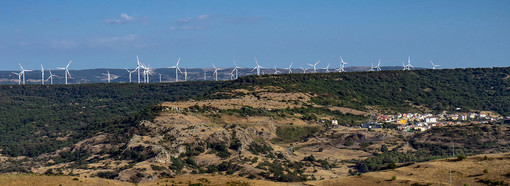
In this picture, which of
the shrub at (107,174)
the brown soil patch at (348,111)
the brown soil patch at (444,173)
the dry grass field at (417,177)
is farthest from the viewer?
the brown soil patch at (348,111)

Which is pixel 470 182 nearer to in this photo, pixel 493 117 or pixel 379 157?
pixel 379 157

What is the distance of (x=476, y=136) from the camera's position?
132 m

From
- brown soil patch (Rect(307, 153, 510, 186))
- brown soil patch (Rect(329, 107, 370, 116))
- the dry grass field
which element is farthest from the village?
the dry grass field

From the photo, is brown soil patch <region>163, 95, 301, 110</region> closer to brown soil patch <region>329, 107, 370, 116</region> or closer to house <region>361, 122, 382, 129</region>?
brown soil patch <region>329, 107, 370, 116</region>

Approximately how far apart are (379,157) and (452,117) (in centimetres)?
6233

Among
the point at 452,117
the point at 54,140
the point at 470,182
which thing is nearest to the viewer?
the point at 470,182

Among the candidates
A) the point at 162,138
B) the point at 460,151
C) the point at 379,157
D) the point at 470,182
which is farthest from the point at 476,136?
the point at 470,182

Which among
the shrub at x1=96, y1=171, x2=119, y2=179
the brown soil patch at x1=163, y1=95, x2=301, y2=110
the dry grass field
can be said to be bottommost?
the shrub at x1=96, y1=171, x2=119, y2=179

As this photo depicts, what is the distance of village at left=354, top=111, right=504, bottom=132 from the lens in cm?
15438

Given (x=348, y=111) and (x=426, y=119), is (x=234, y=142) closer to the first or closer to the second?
(x=348, y=111)

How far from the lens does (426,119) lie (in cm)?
16700

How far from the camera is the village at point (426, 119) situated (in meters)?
154

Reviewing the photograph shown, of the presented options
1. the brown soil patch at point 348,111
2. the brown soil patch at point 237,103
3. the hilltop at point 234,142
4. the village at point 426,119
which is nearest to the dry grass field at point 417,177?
the hilltop at point 234,142

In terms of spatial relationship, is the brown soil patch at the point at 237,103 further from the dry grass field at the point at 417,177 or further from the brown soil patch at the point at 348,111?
the dry grass field at the point at 417,177
